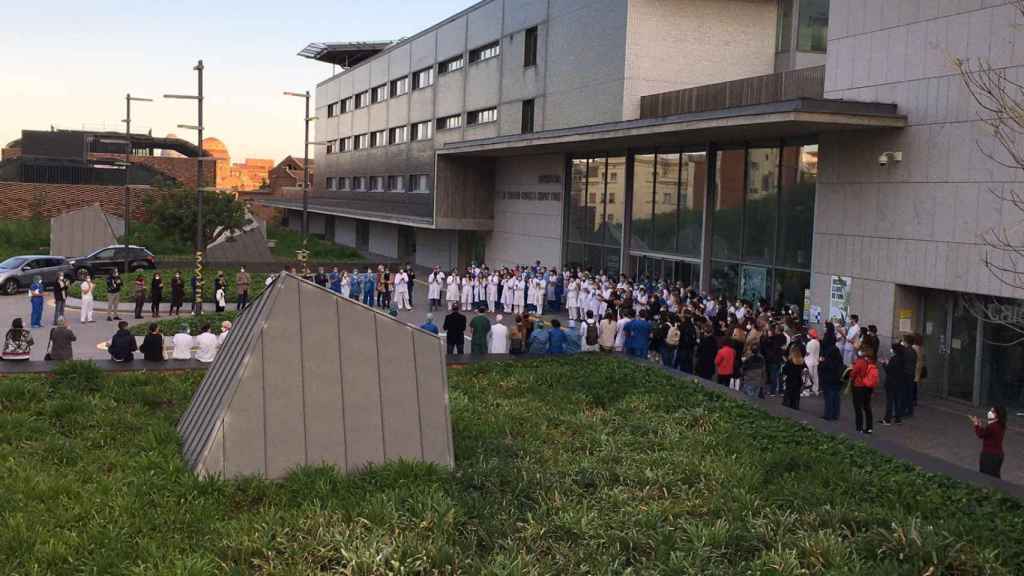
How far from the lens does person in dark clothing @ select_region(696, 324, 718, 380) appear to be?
19234 millimetres

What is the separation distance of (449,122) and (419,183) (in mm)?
3617

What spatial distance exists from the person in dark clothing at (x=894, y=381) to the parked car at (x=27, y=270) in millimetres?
27621

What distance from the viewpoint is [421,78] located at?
167ft

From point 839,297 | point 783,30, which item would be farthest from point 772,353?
point 783,30

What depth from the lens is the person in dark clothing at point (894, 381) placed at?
17.2 m

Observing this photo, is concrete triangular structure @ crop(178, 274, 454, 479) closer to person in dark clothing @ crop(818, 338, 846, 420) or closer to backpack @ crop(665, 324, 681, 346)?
person in dark clothing @ crop(818, 338, 846, 420)

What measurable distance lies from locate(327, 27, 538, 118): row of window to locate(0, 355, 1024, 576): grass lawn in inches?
1075

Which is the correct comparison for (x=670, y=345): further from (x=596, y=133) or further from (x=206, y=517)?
(x=206, y=517)

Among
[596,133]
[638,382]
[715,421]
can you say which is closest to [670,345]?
[638,382]

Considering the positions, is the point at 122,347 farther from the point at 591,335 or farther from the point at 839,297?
the point at 839,297

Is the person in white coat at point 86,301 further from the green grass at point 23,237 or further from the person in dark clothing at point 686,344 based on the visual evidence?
the green grass at point 23,237

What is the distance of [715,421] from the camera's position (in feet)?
45.5

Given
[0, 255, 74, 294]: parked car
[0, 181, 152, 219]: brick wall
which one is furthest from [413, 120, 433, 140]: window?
[0, 181, 152, 219]: brick wall

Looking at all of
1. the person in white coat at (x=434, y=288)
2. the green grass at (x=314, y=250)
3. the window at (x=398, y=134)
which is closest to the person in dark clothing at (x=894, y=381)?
the person in white coat at (x=434, y=288)
